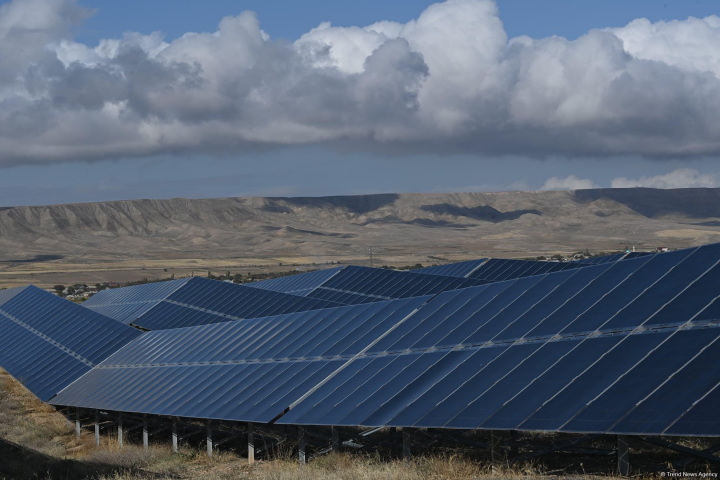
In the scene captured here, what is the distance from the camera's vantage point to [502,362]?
14.4m

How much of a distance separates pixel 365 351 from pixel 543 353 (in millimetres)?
5308

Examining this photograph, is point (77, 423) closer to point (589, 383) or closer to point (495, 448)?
point (495, 448)

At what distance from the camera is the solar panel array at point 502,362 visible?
37.6ft

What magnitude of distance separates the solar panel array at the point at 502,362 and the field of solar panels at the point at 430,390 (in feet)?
0.13

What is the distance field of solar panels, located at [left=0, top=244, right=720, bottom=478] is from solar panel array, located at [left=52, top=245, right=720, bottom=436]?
40mm

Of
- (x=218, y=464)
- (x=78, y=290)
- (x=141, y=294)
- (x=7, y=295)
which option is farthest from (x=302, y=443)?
(x=78, y=290)

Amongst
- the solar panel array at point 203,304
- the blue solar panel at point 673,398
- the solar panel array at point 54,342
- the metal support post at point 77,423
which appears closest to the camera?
the blue solar panel at point 673,398

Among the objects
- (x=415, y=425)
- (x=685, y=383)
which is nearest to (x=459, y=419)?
(x=415, y=425)

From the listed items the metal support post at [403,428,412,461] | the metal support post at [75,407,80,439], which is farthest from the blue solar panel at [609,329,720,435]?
the metal support post at [75,407,80,439]

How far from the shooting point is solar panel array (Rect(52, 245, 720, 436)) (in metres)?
11.5

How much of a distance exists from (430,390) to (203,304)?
29.1 m

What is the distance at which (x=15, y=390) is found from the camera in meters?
32.7

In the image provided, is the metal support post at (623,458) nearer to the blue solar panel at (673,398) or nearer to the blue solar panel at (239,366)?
the blue solar panel at (673,398)

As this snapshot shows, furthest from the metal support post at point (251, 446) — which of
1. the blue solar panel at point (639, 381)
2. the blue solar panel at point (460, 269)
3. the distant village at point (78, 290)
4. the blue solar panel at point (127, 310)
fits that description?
the distant village at point (78, 290)
